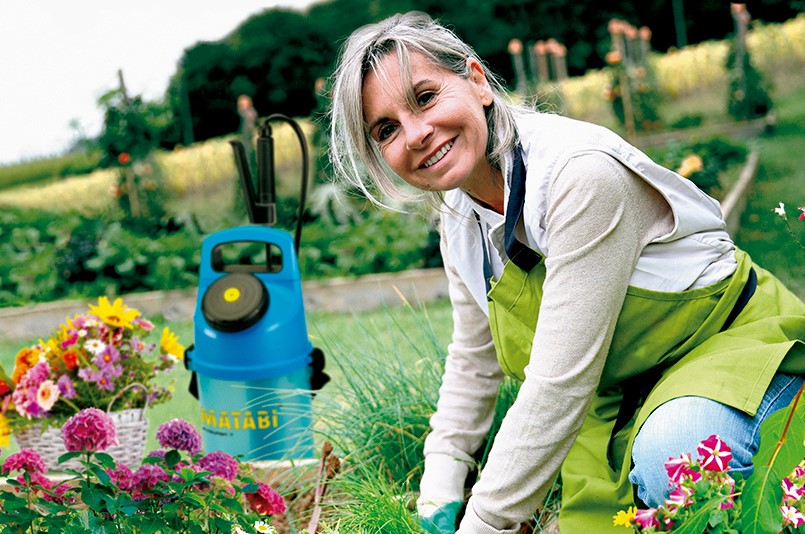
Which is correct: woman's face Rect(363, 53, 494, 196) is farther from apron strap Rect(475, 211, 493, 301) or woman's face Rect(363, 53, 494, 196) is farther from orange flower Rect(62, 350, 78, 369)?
orange flower Rect(62, 350, 78, 369)

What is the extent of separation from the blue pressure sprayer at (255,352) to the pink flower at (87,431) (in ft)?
2.54

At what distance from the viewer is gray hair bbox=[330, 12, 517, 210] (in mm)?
1663

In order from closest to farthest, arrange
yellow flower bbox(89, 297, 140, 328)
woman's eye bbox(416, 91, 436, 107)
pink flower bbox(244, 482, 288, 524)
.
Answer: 1. woman's eye bbox(416, 91, 436, 107)
2. pink flower bbox(244, 482, 288, 524)
3. yellow flower bbox(89, 297, 140, 328)

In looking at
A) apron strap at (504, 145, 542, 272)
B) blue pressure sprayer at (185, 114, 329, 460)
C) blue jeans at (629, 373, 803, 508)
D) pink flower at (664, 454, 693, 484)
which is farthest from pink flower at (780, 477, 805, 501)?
blue pressure sprayer at (185, 114, 329, 460)

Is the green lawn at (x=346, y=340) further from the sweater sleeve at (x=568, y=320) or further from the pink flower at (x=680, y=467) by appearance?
the pink flower at (x=680, y=467)

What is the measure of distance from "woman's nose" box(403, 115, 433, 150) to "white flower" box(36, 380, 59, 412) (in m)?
1.51

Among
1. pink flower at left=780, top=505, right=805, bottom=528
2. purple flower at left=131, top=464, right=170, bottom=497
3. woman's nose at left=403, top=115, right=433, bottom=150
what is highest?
woman's nose at left=403, top=115, right=433, bottom=150

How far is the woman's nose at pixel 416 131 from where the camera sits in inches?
64.9

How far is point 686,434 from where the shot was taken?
Answer: 4.77 feet

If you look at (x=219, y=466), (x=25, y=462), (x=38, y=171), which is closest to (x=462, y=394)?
(x=219, y=466)

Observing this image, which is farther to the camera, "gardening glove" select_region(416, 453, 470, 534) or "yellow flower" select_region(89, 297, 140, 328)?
"yellow flower" select_region(89, 297, 140, 328)

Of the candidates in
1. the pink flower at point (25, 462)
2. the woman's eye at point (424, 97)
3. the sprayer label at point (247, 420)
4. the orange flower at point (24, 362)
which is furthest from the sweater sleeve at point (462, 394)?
the orange flower at point (24, 362)

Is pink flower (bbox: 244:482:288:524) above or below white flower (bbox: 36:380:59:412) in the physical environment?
below

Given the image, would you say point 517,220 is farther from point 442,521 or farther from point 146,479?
point 146,479
